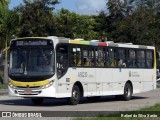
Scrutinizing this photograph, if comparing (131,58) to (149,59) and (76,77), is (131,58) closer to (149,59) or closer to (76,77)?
(149,59)

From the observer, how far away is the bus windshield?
21812mm

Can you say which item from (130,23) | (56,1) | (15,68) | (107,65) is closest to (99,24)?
(130,23)

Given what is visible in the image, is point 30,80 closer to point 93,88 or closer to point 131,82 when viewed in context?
point 93,88

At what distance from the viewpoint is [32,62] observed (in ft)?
72.1

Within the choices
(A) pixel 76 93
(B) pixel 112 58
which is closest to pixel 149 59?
(B) pixel 112 58

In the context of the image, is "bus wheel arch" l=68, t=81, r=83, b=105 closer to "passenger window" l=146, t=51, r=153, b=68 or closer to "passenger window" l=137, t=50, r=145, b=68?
"passenger window" l=137, t=50, r=145, b=68

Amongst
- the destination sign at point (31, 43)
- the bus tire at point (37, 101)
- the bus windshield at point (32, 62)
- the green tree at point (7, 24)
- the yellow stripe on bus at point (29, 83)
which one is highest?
the green tree at point (7, 24)

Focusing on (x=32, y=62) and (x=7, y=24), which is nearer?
(x=32, y=62)

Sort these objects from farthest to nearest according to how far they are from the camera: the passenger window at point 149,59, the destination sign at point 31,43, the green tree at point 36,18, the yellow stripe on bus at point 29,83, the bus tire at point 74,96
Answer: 1. the green tree at point 36,18
2. the passenger window at point 149,59
3. the bus tire at point 74,96
4. the destination sign at point 31,43
5. the yellow stripe on bus at point 29,83

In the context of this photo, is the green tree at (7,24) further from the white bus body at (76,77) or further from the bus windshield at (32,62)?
the bus windshield at (32,62)

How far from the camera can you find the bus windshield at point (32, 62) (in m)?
21.8

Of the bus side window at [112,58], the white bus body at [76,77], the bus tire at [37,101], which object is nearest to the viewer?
the white bus body at [76,77]

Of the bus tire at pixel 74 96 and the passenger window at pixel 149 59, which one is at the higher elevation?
the passenger window at pixel 149 59

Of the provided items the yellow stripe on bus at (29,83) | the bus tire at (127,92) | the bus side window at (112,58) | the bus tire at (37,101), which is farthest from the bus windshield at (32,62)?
the bus tire at (127,92)
